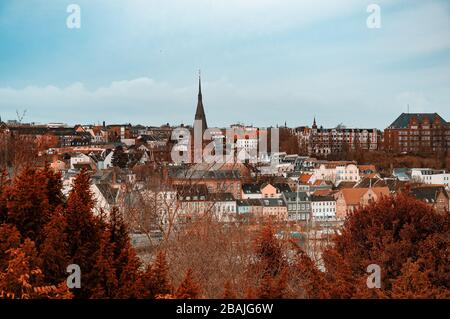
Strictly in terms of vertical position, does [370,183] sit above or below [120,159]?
below

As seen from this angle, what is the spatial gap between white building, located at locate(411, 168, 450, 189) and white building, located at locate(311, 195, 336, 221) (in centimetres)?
1047

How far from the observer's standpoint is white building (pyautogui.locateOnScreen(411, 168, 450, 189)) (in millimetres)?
47656

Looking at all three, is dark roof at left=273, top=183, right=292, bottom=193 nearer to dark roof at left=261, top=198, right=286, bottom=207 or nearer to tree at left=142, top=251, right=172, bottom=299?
dark roof at left=261, top=198, right=286, bottom=207

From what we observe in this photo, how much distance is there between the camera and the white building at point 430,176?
47656 mm

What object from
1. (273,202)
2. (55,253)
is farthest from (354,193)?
(55,253)

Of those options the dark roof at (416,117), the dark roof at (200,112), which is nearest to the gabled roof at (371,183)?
the dark roof at (200,112)

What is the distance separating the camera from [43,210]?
521cm

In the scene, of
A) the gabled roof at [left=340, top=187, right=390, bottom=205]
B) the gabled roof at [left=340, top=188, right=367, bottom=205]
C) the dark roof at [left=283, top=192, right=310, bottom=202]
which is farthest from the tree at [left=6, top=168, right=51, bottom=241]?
the dark roof at [left=283, top=192, right=310, bottom=202]

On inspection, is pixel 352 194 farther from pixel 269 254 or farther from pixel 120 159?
pixel 269 254

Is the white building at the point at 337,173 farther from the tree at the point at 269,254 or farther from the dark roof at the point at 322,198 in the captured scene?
the tree at the point at 269,254

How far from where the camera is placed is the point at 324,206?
39000 millimetres

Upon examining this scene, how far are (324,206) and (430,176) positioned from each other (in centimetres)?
1409
